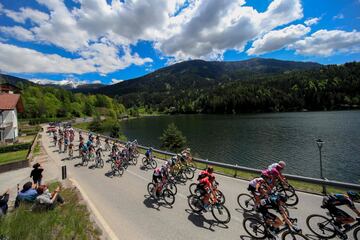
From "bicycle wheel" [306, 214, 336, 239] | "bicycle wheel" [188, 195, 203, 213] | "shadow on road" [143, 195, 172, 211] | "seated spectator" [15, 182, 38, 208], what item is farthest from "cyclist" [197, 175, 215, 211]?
"seated spectator" [15, 182, 38, 208]

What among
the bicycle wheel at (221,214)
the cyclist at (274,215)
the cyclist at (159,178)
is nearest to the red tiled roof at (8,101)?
the cyclist at (159,178)

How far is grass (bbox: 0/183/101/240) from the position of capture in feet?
18.5

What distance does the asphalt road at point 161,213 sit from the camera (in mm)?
7156

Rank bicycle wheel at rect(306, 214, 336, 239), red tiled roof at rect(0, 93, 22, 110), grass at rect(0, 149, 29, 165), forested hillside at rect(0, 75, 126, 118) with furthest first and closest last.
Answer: forested hillside at rect(0, 75, 126, 118) < red tiled roof at rect(0, 93, 22, 110) < grass at rect(0, 149, 29, 165) < bicycle wheel at rect(306, 214, 336, 239)

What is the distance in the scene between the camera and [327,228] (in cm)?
627

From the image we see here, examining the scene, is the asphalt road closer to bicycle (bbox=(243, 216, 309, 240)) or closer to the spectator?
bicycle (bbox=(243, 216, 309, 240))

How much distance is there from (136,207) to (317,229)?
7.13 m

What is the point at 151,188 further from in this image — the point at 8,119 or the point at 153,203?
the point at 8,119

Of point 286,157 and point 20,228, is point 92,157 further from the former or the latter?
point 286,157

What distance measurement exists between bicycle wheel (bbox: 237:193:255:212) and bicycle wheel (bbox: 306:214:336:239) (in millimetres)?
2085

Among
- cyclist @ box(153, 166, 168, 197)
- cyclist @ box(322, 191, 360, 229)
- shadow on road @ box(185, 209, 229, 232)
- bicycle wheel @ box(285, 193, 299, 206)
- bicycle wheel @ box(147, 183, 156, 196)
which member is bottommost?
shadow on road @ box(185, 209, 229, 232)

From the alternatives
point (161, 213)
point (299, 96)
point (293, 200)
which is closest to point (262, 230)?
point (293, 200)

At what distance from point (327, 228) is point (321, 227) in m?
0.15

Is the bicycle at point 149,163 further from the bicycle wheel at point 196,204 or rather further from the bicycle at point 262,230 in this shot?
the bicycle at point 262,230
